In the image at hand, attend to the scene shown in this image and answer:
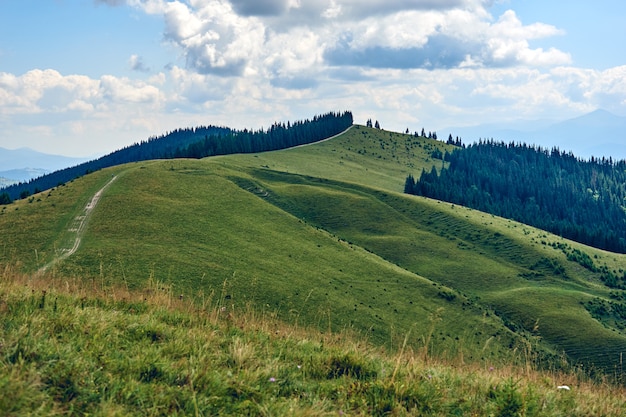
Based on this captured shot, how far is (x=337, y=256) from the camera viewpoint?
276 feet

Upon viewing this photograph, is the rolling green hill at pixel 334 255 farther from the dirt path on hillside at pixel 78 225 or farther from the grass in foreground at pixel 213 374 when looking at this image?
the grass in foreground at pixel 213 374

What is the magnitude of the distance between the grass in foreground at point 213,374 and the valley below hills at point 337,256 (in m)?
31.9

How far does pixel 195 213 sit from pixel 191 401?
81.5 meters

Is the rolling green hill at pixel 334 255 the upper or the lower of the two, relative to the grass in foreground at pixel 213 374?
lower

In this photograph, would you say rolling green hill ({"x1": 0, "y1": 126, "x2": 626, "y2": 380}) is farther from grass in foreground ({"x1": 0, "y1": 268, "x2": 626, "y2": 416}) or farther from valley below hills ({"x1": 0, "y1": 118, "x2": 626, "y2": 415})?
grass in foreground ({"x1": 0, "y1": 268, "x2": 626, "y2": 416})

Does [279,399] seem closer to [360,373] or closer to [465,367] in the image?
[360,373]

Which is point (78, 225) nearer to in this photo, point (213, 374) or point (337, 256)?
point (337, 256)

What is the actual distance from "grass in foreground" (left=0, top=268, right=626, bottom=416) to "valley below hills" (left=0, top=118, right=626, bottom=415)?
3190 cm

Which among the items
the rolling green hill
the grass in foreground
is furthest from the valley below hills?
the grass in foreground

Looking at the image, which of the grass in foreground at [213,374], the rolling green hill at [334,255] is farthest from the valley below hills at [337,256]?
the grass in foreground at [213,374]

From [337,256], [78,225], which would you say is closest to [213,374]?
[78,225]

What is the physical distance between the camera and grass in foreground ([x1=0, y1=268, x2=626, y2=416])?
21.0 ft

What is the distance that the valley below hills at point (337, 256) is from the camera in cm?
6131

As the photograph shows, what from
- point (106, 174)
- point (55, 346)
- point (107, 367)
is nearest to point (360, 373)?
point (107, 367)
